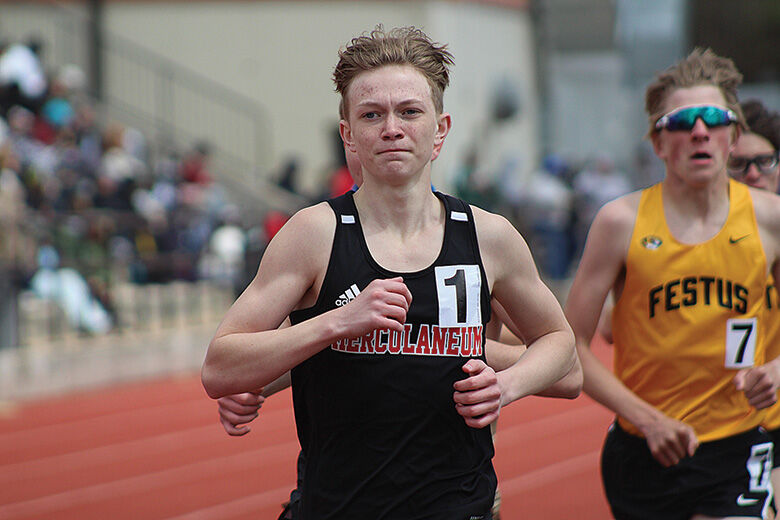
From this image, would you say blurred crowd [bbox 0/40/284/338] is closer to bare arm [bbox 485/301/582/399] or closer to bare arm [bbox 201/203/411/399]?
bare arm [bbox 485/301/582/399]

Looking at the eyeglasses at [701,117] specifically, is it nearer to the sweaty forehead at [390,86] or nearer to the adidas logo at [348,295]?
the sweaty forehead at [390,86]

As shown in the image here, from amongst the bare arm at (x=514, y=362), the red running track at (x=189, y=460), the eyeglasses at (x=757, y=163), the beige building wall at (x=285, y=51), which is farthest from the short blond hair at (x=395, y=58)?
the beige building wall at (x=285, y=51)

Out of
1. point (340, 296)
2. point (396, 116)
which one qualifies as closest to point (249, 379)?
point (340, 296)

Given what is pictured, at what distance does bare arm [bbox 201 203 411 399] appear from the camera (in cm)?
268

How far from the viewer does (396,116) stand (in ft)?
9.52

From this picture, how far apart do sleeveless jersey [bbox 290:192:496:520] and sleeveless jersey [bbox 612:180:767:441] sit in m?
1.31

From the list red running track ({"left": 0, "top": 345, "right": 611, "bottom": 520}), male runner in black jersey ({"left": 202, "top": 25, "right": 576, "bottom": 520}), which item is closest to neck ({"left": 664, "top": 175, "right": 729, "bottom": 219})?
male runner in black jersey ({"left": 202, "top": 25, "right": 576, "bottom": 520})

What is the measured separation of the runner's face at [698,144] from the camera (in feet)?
13.3

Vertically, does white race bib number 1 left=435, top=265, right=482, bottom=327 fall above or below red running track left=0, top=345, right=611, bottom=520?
above

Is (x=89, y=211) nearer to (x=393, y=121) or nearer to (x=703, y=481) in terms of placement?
(x=703, y=481)

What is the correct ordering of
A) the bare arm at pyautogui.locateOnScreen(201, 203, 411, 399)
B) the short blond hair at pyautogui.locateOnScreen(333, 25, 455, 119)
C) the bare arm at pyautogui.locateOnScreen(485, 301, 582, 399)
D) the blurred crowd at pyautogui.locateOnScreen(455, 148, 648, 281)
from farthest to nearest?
1. the blurred crowd at pyautogui.locateOnScreen(455, 148, 648, 281)
2. the bare arm at pyautogui.locateOnScreen(485, 301, 582, 399)
3. the short blond hair at pyautogui.locateOnScreen(333, 25, 455, 119)
4. the bare arm at pyautogui.locateOnScreen(201, 203, 411, 399)

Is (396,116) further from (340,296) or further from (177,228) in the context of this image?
(177,228)

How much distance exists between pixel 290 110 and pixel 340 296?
2235 centimetres

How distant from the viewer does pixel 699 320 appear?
159 inches
